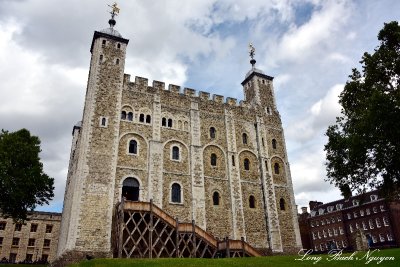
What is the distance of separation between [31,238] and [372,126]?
47.8 m

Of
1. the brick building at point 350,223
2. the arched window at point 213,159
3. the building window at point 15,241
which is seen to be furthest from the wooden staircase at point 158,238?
the building window at point 15,241

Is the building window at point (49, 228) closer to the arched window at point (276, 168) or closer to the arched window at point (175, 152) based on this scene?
the arched window at point (175, 152)

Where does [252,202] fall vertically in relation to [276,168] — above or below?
below

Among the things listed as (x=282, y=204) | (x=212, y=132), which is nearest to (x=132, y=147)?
(x=212, y=132)

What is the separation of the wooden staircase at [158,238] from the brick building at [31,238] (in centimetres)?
2870

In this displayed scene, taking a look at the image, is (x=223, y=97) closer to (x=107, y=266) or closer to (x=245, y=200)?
(x=245, y=200)

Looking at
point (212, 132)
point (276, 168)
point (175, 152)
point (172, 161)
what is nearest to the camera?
point (172, 161)

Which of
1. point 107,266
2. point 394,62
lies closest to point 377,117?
point 394,62

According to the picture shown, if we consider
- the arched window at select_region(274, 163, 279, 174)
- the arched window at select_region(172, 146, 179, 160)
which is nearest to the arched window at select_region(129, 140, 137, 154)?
the arched window at select_region(172, 146, 179, 160)

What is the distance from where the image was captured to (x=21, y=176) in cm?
2898

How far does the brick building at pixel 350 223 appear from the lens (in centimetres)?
5128

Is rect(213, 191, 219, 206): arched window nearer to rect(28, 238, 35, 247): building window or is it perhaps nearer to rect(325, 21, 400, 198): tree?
rect(325, 21, 400, 198): tree

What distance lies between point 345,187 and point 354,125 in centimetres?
404

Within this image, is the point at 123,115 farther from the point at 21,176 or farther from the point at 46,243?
the point at 46,243
